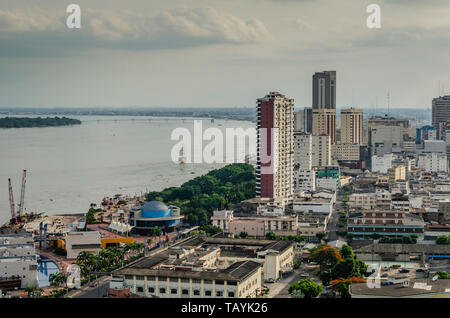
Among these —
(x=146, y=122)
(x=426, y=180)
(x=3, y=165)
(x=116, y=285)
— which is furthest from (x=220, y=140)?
(x=116, y=285)

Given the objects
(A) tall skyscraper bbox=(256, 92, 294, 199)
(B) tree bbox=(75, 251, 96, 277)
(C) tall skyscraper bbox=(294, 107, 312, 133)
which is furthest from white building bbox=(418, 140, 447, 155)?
(B) tree bbox=(75, 251, 96, 277)

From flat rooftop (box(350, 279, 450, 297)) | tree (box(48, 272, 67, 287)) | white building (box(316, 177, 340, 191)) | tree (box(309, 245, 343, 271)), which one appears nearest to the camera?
flat rooftop (box(350, 279, 450, 297))

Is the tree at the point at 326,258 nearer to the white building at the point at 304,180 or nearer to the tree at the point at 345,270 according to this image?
the tree at the point at 345,270

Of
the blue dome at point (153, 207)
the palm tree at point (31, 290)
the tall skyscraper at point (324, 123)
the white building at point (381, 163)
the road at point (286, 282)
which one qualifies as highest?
the tall skyscraper at point (324, 123)

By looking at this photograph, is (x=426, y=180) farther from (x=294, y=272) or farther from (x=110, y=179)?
(x=294, y=272)

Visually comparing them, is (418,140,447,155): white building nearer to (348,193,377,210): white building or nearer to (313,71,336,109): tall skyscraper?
(313,71,336,109): tall skyscraper

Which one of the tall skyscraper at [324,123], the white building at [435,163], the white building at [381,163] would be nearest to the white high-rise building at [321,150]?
the white building at [381,163]
